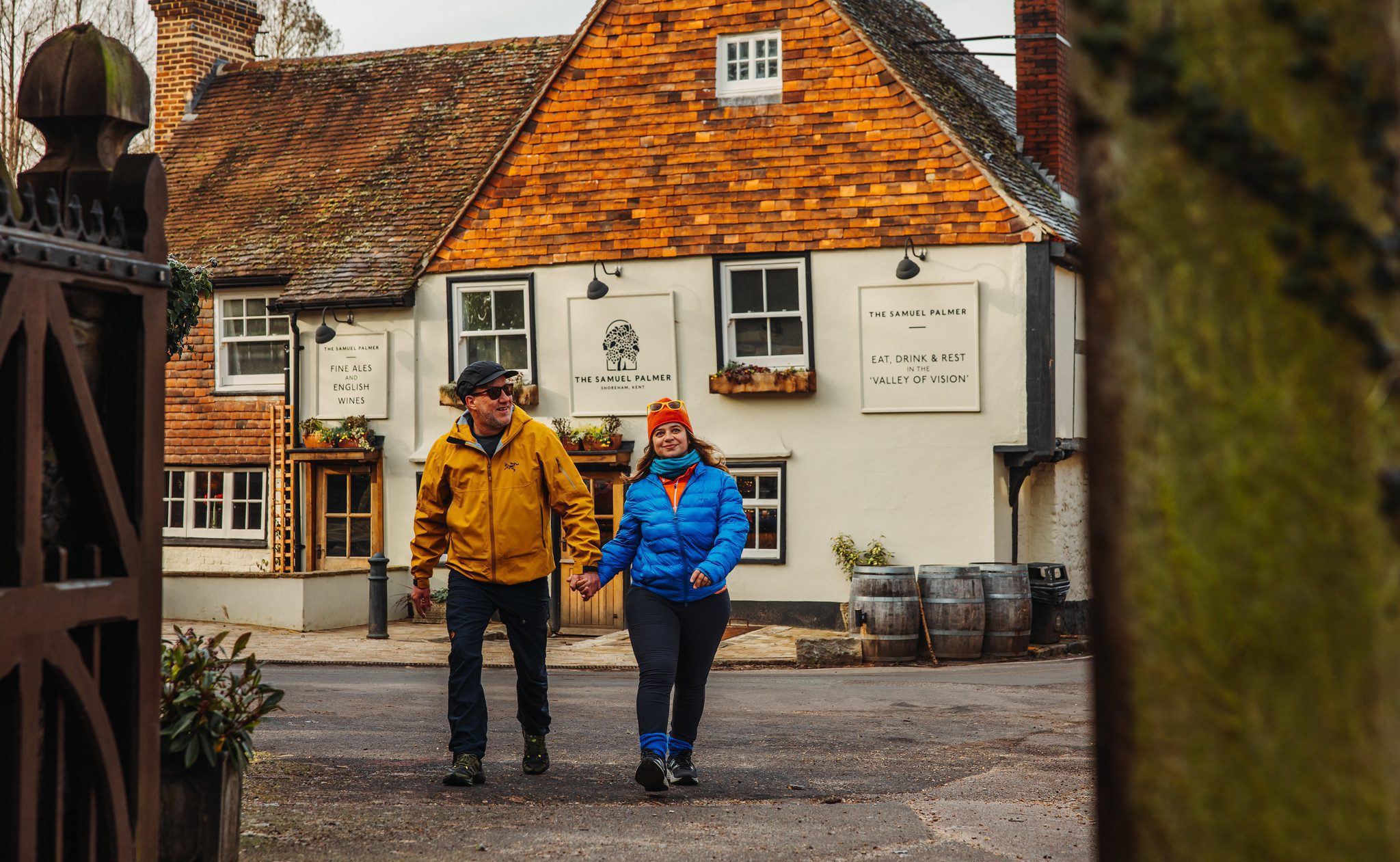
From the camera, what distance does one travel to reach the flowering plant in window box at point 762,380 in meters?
18.1

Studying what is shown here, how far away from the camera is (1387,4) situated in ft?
5.30

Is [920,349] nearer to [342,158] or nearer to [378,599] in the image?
[378,599]

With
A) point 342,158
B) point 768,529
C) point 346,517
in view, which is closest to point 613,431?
point 768,529

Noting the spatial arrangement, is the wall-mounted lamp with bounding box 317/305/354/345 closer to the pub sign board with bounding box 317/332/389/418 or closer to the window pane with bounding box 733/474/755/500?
the pub sign board with bounding box 317/332/389/418

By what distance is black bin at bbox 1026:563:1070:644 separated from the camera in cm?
1659

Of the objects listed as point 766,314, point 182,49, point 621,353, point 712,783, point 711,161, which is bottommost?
point 712,783

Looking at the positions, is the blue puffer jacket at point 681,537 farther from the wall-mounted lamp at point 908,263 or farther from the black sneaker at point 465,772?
the wall-mounted lamp at point 908,263

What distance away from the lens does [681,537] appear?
730 cm

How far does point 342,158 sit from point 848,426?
31.4 feet

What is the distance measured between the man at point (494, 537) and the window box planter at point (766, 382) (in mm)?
10529

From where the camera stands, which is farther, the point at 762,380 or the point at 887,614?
the point at 762,380

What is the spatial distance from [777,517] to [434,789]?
37.8ft

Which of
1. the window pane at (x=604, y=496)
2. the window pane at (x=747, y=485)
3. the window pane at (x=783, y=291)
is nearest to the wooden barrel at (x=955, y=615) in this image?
the window pane at (x=747, y=485)

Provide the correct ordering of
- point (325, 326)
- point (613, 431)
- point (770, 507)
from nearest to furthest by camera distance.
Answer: point (770, 507)
point (613, 431)
point (325, 326)
